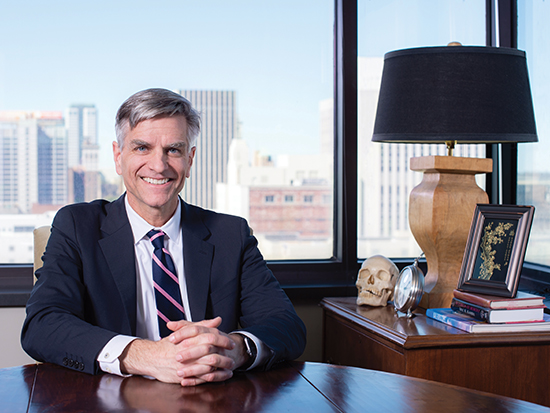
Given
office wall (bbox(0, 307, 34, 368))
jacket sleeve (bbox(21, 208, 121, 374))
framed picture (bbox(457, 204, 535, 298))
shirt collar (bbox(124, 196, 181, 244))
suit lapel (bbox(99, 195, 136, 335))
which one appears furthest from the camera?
office wall (bbox(0, 307, 34, 368))

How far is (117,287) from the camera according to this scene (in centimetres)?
160

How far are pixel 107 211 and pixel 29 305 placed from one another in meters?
0.39

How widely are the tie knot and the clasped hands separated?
407 mm

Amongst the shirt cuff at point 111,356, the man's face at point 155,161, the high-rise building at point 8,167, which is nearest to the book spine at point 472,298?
the man's face at point 155,161

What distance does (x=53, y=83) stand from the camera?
2.50m

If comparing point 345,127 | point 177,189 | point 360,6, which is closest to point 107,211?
point 177,189

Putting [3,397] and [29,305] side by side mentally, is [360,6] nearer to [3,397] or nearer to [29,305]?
[29,305]

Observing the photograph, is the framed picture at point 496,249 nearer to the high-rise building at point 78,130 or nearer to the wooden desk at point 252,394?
the wooden desk at point 252,394

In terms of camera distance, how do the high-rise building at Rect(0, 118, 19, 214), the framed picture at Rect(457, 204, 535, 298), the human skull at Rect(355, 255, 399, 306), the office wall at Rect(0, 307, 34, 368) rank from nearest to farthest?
the framed picture at Rect(457, 204, 535, 298) → the human skull at Rect(355, 255, 399, 306) → the office wall at Rect(0, 307, 34, 368) → the high-rise building at Rect(0, 118, 19, 214)

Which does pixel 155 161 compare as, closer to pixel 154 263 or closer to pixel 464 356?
pixel 154 263

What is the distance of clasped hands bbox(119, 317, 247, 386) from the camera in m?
1.21

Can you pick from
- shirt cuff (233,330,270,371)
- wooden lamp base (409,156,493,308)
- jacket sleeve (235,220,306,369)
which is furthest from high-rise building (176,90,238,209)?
shirt cuff (233,330,270,371)

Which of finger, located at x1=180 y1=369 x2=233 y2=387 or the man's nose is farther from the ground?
the man's nose

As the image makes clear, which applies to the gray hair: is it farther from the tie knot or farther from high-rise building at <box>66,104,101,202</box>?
high-rise building at <box>66,104,101,202</box>
